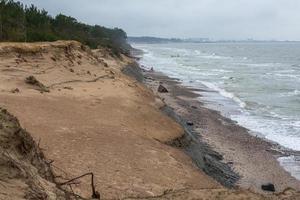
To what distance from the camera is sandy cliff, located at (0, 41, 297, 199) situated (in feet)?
35.3

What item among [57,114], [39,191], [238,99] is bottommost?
[238,99]

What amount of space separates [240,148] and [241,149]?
Result: 21 centimetres

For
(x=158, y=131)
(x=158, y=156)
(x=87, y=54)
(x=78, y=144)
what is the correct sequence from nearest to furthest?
(x=78, y=144), (x=158, y=156), (x=158, y=131), (x=87, y=54)

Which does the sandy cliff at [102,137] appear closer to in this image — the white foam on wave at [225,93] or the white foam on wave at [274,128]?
the white foam on wave at [274,128]

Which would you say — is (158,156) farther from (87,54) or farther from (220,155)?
(87,54)

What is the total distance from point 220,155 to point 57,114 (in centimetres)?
759

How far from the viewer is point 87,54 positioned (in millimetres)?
40219

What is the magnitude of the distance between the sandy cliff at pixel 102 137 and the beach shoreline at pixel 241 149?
3008mm

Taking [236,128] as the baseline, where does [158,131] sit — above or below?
above

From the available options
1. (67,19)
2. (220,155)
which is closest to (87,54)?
(220,155)

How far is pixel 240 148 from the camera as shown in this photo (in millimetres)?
23547

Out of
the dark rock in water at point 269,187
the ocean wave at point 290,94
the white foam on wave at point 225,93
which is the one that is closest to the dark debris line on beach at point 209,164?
the dark rock in water at point 269,187

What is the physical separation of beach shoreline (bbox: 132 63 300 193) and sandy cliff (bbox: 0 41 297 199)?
3008mm

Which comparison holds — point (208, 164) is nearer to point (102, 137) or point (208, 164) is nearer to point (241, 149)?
point (102, 137)
